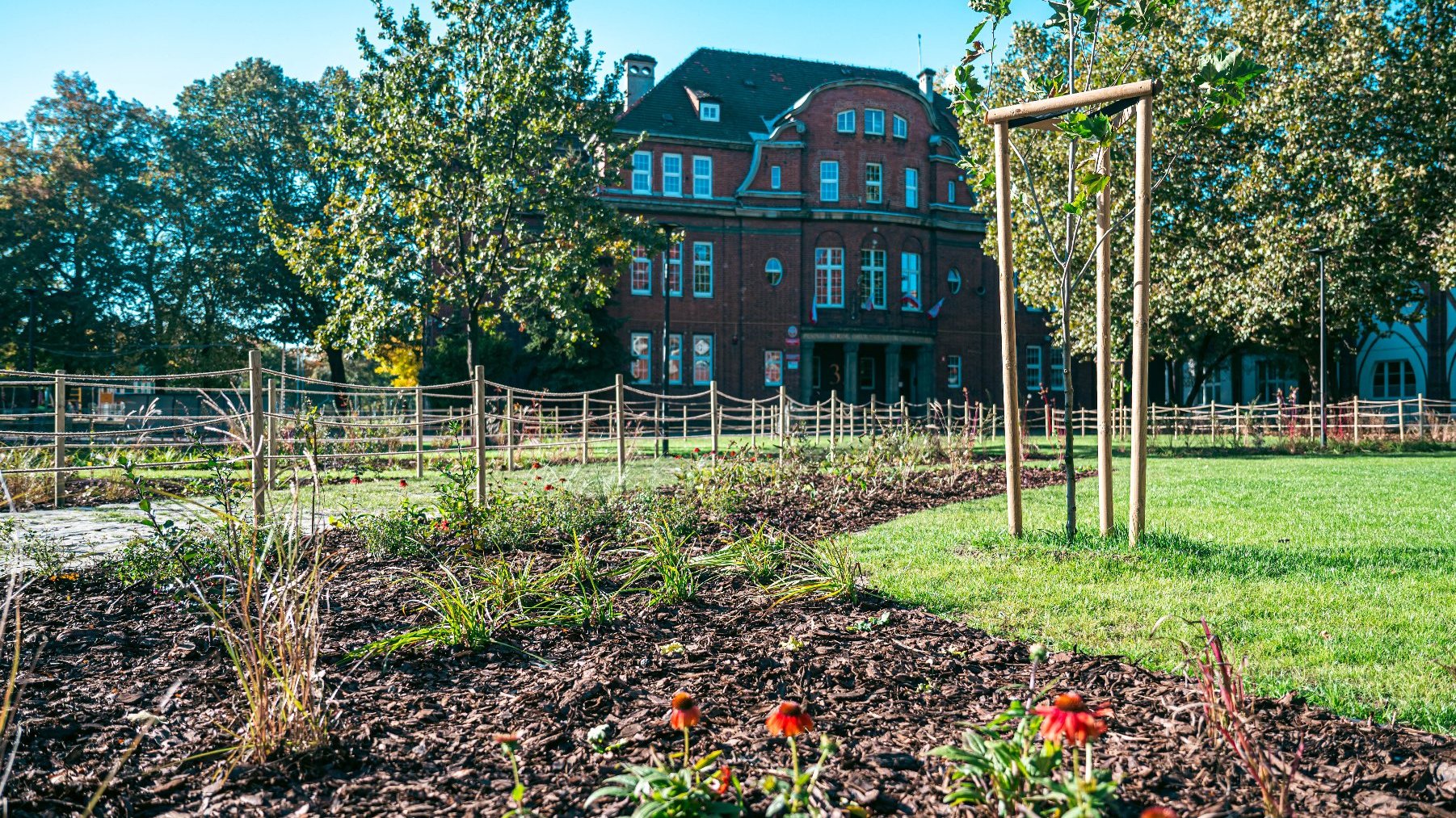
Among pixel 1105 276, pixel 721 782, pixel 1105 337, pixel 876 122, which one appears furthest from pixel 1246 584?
pixel 876 122

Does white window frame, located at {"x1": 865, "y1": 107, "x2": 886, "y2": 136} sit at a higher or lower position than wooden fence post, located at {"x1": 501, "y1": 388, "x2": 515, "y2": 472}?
higher

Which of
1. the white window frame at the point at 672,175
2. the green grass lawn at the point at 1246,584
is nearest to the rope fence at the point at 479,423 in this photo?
the green grass lawn at the point at 1246,584

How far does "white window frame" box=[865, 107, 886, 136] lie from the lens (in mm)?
37469

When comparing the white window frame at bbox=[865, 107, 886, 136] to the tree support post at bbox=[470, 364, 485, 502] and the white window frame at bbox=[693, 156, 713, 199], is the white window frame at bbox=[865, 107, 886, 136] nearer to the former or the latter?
the white window frame at bbox=[693, 156, 713, 199]

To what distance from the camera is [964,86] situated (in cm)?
645

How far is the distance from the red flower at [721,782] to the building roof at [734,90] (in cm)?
3579

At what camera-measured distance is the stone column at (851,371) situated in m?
37.6

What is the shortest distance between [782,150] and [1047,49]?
12744 millimetres

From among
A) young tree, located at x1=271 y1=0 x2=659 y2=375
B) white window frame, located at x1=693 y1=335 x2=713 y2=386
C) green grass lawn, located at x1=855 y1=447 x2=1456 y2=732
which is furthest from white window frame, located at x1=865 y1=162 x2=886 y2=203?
green grass lawn, located at x1=855 y1=447 x2=1456 y2=732

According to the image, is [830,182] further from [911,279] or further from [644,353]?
[644,353]

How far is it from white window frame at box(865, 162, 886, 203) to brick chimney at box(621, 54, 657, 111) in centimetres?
1011

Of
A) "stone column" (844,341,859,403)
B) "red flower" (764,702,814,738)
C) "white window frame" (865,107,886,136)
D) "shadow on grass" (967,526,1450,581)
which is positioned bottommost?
"shadow on grass" (967,526,1450,581)

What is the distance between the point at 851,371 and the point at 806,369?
2144 millimetres

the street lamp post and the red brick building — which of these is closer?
the street lamp post
